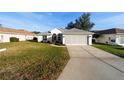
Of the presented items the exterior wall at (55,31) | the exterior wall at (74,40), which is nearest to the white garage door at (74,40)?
the exterior wall at (74,40)

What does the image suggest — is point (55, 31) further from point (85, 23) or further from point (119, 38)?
point (85, 23)

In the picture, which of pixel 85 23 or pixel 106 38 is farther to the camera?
pixel 85 23

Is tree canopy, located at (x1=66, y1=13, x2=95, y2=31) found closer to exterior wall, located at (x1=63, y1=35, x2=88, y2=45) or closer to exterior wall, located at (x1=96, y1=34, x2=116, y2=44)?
exterior wall, located at (x1=96, y1=34, x2=116, y2=44)

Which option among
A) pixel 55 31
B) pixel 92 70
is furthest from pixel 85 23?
pixel 92 70

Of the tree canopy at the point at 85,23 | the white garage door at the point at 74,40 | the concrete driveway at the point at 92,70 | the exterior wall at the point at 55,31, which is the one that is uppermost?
the tree canopy at the point at 85,23

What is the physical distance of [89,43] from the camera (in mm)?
32500

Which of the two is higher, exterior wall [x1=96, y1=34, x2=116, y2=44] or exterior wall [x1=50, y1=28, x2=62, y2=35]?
exterior wall [x1=50, y1=28, x2=62, y2=35]

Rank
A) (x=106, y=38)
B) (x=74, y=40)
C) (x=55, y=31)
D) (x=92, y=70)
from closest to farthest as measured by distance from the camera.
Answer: (x=92, y=70), (x=74, y=40), (x=106, y=38), (x=55, y=31)

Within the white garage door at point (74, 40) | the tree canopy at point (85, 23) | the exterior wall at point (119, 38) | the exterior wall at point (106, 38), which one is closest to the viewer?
the exterior wall at point (119, 38)

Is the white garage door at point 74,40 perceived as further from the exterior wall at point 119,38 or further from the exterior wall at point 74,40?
the exterior wall at point 119,38

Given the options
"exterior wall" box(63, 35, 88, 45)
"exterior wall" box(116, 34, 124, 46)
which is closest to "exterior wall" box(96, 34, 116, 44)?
"exterior wall" box(116, 34, 124, 46)
